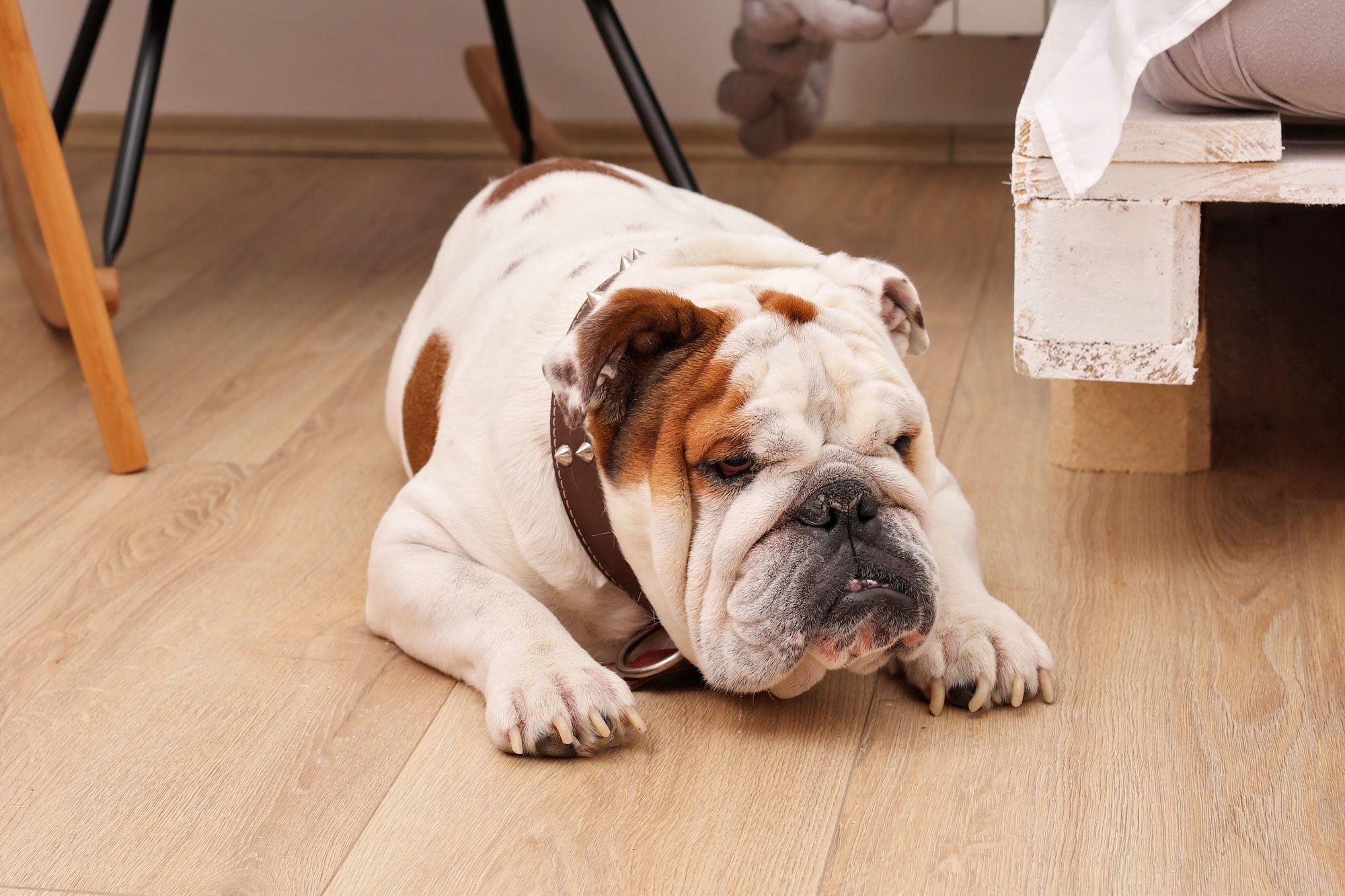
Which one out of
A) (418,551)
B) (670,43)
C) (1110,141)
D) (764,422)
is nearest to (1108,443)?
(1110,141)

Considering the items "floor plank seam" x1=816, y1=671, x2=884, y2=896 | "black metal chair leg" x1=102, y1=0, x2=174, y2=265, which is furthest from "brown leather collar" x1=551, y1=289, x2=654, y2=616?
"black metal chair leg" x1=102, y1=0, x2=174, y2=265

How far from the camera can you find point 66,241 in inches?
70.0

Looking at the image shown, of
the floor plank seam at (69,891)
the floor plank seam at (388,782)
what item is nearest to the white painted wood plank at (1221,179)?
the floor plank seam at (388,782)

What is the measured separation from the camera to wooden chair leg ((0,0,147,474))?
170 cm

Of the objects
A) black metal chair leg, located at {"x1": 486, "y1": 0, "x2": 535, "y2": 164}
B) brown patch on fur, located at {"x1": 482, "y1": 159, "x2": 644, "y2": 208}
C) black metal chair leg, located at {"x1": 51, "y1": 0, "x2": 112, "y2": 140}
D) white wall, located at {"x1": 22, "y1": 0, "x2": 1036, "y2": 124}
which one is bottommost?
white wall, located at {"x1": 22, "y1": 0, "x2": 1036, "y2": 124}

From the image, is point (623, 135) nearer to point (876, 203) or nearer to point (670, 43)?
point (670, 43)

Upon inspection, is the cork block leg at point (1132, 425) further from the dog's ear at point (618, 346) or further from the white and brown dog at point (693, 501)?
the dog's ear at point (618, 346)

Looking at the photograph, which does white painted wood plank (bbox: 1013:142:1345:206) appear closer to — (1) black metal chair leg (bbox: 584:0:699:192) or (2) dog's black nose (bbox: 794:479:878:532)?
(2) dog's black nose (bbox: 794:479:878:532)

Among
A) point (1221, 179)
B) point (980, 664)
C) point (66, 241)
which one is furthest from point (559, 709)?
point (66, 241)

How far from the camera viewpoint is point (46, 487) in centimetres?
182

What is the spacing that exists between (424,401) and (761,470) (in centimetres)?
54

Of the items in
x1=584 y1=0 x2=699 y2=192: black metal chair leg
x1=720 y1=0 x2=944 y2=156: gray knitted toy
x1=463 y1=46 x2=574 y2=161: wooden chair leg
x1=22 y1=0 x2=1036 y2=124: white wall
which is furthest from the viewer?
x1=22 y1=0 x2=1036 y2=124: white wall

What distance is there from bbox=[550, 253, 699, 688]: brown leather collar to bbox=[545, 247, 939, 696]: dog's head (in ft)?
0.10

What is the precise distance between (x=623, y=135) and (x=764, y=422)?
228cm
